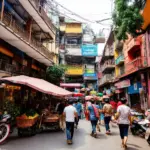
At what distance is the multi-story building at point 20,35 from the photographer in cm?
1306

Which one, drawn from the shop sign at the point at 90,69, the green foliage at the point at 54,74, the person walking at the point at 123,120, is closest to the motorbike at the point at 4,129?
the person walking at the point at 123,120

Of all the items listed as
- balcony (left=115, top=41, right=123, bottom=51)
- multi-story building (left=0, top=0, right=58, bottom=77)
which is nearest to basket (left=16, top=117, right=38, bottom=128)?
multi-story building (left=0, top=0, right=58, bottom=77)

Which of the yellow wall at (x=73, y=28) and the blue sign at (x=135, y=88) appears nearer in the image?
the blue sign at (x=135, y=88)

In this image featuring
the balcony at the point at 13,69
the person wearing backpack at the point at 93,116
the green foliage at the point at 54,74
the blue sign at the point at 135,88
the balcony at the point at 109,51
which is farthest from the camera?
the balcony at the point at 109,51

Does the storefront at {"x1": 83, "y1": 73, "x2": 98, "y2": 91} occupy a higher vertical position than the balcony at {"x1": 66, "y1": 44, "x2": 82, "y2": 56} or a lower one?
lower

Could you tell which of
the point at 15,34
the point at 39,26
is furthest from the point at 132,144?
the point at 39,26

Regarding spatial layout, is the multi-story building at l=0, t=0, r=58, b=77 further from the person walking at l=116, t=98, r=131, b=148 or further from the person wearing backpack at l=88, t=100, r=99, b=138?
the person walking at l=116, t=98, r=131, b=148

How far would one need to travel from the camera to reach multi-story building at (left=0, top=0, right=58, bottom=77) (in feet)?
42.9

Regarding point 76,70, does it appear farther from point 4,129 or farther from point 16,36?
point 4,129

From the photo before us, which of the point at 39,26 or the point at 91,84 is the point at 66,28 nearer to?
the point at 91,84

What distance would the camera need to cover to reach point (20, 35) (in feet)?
45.1

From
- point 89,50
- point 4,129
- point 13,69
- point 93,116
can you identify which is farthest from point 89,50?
point 4,129

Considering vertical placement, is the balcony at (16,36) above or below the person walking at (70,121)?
above

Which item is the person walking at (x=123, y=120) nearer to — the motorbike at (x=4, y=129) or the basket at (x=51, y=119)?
the basket at (x=51, y=119)
